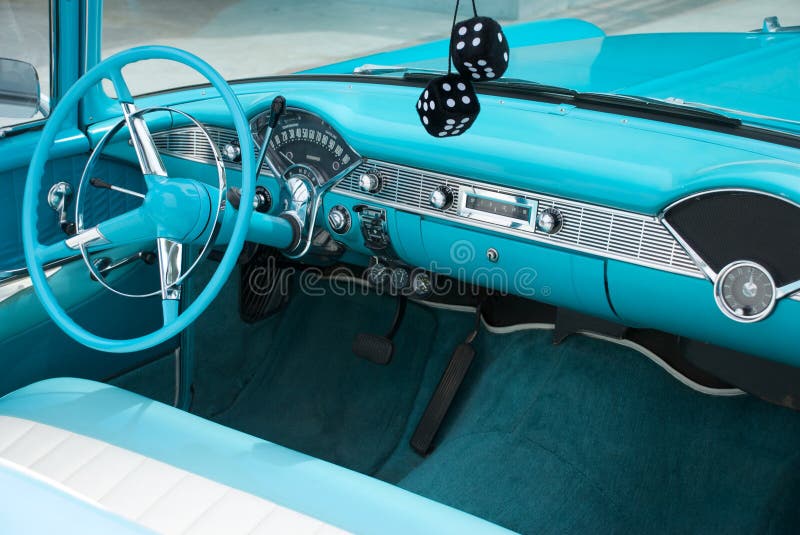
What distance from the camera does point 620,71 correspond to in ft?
7.54

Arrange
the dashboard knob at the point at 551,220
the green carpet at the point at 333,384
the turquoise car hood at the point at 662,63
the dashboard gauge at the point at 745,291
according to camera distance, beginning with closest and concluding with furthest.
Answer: the dashboard gauge at the point at 745,291 < the dashboard knob at the point at 551,220 < the turquoise car hood at the point at 662,63 < the green carpet at the point at 333,384

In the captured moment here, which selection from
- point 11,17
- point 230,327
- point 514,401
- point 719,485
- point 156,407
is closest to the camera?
point 156,407

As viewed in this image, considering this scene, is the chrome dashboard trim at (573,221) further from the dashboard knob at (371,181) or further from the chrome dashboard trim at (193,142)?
the chrome dashboard trim at (193,142)

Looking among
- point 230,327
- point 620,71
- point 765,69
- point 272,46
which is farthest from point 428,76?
point 272,46

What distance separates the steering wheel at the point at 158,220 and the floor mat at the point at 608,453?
0.93 meters

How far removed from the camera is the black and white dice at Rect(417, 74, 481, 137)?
5.51ft

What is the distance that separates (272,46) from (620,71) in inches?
74.6

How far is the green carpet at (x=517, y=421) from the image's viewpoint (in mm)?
2289

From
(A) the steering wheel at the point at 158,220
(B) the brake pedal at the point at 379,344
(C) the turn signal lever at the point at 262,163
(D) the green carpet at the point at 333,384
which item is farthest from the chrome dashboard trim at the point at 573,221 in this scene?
(D) the green carpet at the point at 333,384

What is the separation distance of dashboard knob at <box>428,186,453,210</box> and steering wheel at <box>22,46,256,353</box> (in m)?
0.49

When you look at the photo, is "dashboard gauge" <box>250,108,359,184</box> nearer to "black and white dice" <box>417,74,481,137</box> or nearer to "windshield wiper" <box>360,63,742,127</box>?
"windshield wiper" <box>360,63,742,127</box>

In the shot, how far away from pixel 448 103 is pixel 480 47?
0.16 metres

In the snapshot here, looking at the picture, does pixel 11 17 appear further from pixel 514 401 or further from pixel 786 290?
pixel 786 290

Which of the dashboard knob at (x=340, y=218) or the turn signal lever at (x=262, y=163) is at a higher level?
the turn signal lever at (x=262, y=163)
